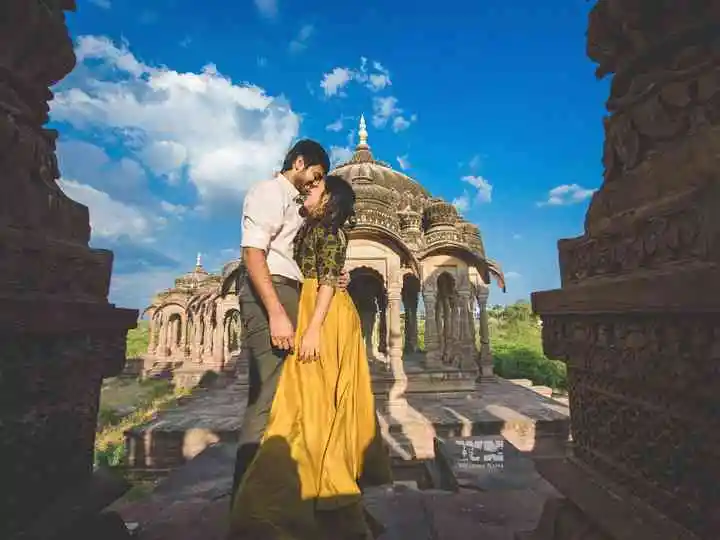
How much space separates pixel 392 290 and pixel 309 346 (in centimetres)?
785

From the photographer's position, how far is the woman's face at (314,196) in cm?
211

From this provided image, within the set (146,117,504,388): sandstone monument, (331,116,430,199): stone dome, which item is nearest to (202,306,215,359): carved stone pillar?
(146,117,504,388): sandstone monument

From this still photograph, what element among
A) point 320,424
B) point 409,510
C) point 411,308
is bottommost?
point 409,510

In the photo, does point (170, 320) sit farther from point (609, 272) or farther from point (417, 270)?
point (609, 272)

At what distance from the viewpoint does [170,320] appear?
22.4 metres

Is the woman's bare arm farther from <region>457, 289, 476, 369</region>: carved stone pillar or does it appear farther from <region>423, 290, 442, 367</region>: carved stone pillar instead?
<region>457, 289, 476, 369</region>: carved stone pillar

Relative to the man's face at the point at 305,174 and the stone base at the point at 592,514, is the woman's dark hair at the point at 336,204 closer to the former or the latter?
the man's face at the point at 305,174

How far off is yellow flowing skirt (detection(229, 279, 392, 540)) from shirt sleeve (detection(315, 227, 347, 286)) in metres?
0.12

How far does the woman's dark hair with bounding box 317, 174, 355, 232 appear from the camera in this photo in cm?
208

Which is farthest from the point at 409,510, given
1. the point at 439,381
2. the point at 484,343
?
the point at 484,343

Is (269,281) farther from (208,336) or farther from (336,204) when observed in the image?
(208,336)

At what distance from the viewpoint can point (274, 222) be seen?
1.86 metres

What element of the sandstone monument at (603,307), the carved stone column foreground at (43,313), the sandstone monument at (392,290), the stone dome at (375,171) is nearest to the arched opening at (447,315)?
the sandstone monument at (392,290)

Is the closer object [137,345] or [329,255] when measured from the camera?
[329,255]
